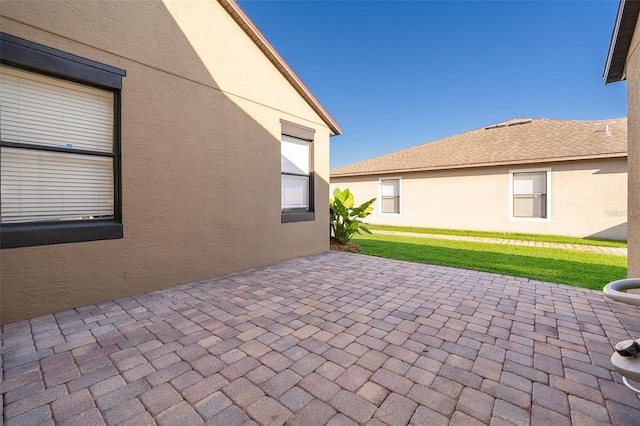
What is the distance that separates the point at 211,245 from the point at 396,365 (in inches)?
149

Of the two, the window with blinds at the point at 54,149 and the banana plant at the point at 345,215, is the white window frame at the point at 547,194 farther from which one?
the window with blinds at the point at 54,149

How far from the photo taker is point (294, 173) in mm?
6730

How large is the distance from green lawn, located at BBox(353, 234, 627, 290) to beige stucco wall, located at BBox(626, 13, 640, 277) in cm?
83

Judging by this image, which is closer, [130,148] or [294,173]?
[130,148]

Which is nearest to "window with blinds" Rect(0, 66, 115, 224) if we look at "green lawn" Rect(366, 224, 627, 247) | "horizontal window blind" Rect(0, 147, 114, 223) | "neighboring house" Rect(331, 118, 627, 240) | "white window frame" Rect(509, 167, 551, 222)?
"horizontal window blind" Rect(0, 147, 114, 223)

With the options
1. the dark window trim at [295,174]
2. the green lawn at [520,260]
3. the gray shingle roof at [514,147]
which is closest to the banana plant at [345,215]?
the green lawn at [520,260]

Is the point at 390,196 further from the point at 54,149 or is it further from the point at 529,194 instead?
the point at 54,149

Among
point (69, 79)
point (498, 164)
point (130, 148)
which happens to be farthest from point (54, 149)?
point (498, 164)

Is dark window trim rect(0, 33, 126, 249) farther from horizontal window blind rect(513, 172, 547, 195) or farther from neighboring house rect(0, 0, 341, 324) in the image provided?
horizontal window blind rect(513, 172, 547, 195)

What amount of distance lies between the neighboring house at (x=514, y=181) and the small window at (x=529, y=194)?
0.10ft

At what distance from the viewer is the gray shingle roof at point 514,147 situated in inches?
397

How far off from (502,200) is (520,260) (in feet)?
19.5

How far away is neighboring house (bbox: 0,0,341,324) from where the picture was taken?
3.20 m

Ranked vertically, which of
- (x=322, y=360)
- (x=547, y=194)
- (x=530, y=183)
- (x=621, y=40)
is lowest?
(x=322, y=360)
